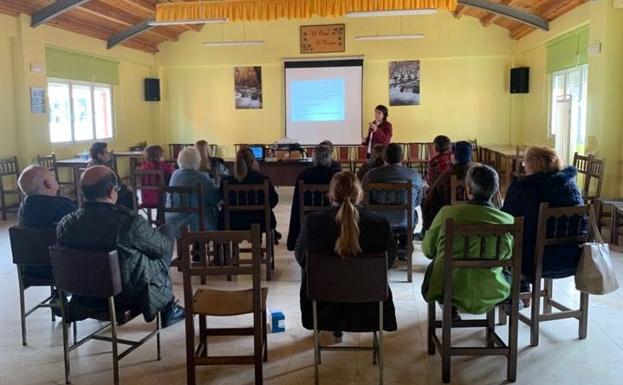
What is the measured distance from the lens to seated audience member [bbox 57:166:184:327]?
8.93 feet

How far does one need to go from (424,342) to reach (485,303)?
69cm

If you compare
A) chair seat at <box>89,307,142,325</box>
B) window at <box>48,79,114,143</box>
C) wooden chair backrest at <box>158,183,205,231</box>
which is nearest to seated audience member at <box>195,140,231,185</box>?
wooden chair backrest at <box>158,183,205,231</box>

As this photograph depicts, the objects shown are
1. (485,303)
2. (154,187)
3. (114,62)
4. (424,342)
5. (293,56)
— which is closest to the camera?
(485,303)

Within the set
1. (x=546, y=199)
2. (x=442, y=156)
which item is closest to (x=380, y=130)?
(x=442, y=156)

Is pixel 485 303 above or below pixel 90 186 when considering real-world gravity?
below

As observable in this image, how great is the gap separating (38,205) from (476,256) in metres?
2.52

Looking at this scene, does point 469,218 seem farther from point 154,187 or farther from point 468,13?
point 468,13

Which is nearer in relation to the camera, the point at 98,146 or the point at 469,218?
the point at 469,218

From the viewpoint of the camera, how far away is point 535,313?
122 inches

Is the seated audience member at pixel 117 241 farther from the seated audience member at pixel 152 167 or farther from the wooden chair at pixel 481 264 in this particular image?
the seated audience member at pixel 152 167

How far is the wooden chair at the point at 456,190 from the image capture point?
4098 millimetres

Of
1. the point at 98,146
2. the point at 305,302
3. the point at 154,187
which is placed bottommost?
the point at 305,302

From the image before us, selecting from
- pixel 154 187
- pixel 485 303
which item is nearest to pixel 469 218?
pixel 485 303

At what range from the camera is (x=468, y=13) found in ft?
34.3
